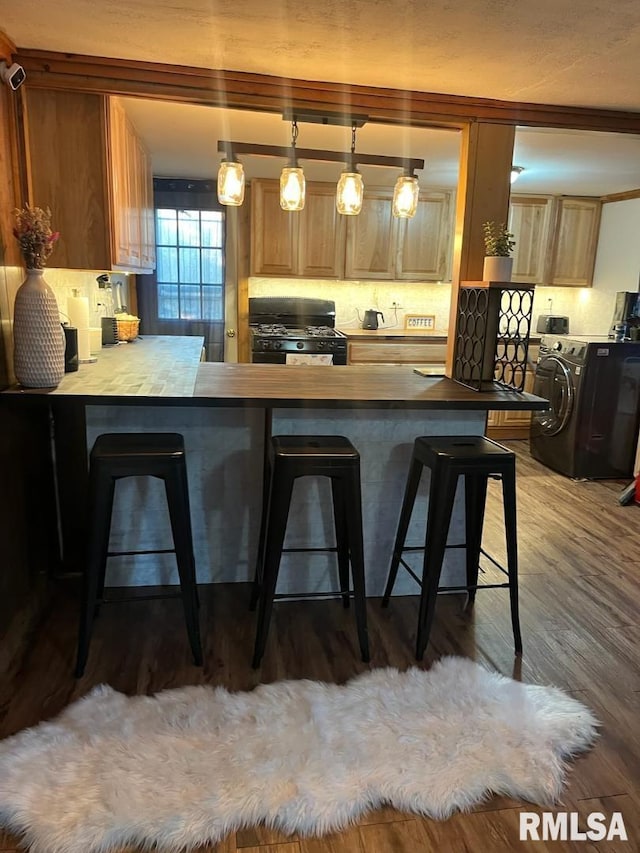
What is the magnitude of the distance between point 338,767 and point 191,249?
445 cm

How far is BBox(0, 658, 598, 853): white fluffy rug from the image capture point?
159 cm

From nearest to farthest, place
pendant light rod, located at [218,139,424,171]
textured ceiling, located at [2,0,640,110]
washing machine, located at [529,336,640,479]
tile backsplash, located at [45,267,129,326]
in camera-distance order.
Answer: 1. textured ceiling, located at [2,0,640,110]
2. pendant light rod, located at [218,139,424,171]
3. tile backsplash, located at [45,267,129,326]
4. washing machine, located at [529,336,640,479]

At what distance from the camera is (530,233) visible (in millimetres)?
5445

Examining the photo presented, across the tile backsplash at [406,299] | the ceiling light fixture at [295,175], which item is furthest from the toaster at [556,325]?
the ceiling light fixture at [295,175]

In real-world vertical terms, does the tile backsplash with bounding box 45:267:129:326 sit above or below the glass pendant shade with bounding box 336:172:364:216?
below

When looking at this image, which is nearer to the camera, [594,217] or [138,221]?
[138,221]

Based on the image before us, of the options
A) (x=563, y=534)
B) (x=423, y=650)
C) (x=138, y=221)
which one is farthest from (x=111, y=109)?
(x=563, y=534)

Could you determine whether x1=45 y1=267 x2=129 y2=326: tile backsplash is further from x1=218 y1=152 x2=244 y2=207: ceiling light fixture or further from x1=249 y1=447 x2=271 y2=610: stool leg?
x1=249 y1=447 x2=271 y2=610: stool leg

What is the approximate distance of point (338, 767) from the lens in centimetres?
176

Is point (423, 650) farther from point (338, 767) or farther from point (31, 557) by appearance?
point (31, 557)

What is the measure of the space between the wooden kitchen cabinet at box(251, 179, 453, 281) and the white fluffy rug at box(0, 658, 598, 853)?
390 centimetres

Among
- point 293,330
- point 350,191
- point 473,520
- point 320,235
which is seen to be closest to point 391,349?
point 293,330
